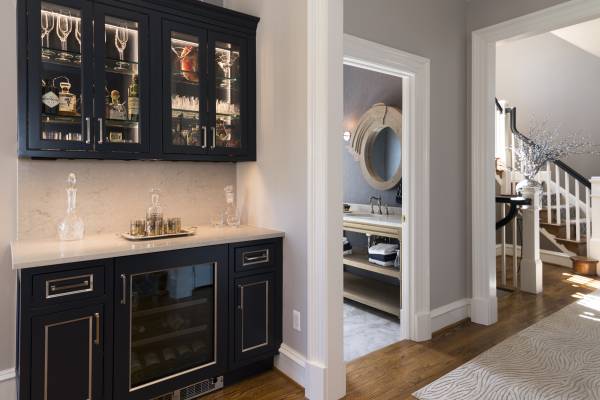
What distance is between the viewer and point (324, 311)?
A: 223 centimetres

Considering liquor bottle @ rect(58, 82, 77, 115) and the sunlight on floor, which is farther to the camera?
the sunlight on floor

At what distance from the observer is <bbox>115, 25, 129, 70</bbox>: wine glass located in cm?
228

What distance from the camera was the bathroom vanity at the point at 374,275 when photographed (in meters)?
3.49

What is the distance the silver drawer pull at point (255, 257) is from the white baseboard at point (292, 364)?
580 millimetres

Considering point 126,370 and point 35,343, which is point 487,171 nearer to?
point 126,370

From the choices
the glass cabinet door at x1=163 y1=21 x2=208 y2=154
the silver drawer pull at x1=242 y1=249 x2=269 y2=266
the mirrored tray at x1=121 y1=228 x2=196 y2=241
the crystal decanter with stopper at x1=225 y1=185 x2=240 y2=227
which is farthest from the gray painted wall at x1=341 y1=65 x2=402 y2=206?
the mirrored tray at x1=121 y1=228 x2=196 y2=241

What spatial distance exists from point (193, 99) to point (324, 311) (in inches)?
61.2

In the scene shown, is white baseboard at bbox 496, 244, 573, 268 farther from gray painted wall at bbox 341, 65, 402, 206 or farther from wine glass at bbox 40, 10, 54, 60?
wine glass at bbox 40, 10, 54, 60

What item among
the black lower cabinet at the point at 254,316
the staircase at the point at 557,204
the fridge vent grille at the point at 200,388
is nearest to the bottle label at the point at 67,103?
the black lower cabinet at the point at 254,316

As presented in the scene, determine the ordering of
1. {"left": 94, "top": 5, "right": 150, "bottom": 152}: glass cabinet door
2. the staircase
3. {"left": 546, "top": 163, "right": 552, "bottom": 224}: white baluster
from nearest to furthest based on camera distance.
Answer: {"left": 94, "top": 5, "right": 150, "bottom": 152}: glass cabinet door → the staircase → {"left": 546, "top": 163, "right": 552, "bottom": 224}: white baluster

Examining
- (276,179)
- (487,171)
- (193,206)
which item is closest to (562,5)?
(487,171)

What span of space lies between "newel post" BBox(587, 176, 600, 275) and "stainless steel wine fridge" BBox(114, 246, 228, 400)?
5.22 metres

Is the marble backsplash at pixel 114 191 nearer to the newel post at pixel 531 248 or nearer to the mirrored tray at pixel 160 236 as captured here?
the mirrored tray at pixel 160 236

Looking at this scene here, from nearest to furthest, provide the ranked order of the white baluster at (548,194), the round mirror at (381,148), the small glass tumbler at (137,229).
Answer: the small glass tumbler at (137,229) → the round mirror at (381,148) → the white baluster at (548,194)
